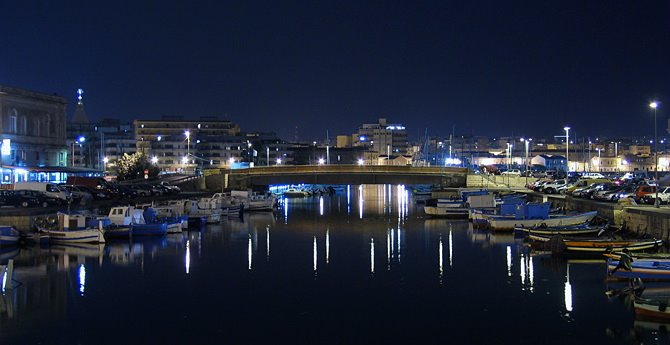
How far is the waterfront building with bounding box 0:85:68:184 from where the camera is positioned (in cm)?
8356

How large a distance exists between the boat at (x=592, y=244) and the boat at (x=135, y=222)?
24.4 metres

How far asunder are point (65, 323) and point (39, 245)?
21548 millimetres

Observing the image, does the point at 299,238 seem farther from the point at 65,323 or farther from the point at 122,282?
the point at 65,323

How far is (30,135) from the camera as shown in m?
92.9

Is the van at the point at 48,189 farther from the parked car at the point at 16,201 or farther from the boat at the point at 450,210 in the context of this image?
the boat at the point at 450,210

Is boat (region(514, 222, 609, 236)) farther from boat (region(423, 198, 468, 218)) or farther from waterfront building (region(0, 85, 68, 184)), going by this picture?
waterfront building (region(0, 85, 68, 184))

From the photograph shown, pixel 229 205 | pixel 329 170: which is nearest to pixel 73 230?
pixel 229 205

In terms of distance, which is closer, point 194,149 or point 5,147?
point 5,147

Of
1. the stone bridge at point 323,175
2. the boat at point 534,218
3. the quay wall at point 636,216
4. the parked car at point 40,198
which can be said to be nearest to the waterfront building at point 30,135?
the stone bridge at point 323,175

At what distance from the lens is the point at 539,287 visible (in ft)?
112

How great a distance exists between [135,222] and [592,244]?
28759 millimetres

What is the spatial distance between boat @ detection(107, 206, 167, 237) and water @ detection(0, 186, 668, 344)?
2106 millimetres

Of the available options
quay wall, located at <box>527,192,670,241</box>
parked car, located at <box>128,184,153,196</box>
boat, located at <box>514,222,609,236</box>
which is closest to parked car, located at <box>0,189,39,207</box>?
parked car, located at <box>128,184,153,196</box>

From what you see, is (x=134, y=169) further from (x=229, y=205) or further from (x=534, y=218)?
(x=534, y=218)
